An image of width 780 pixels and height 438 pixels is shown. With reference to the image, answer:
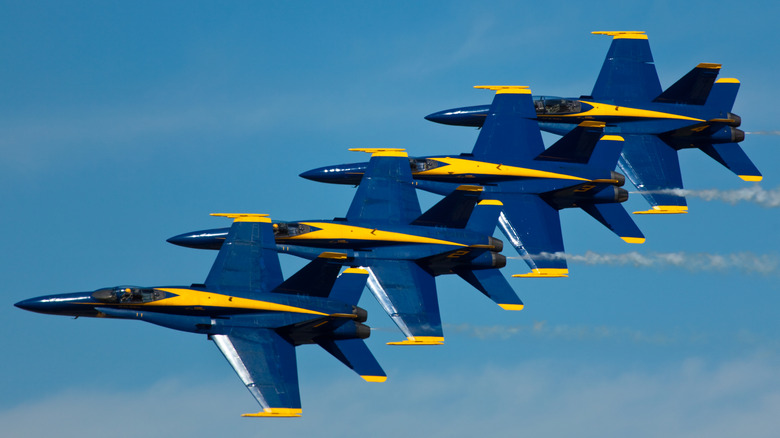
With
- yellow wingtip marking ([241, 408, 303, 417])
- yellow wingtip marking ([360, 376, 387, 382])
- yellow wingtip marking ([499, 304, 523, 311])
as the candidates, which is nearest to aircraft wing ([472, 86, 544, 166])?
yellow wingtip marking ([499, 304, 523, 311])

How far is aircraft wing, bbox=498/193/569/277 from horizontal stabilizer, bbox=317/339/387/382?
1109 cm

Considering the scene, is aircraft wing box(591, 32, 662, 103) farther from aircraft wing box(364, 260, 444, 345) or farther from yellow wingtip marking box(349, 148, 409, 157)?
aircraft wing box(364, 260, 444, 345)

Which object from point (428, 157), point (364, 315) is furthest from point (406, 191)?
point (364, 315)

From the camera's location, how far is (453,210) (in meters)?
86.0

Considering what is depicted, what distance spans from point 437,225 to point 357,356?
342 inches

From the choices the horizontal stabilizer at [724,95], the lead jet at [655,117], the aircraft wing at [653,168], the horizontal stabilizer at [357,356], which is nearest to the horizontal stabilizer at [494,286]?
the horizontal stabilizer at [357,356]

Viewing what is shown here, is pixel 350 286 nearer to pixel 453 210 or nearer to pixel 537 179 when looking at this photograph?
pixel 453 210

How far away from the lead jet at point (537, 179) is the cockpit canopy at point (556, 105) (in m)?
3.12

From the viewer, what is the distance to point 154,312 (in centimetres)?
7962

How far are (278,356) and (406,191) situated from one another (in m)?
12.4

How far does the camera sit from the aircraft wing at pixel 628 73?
94000 mm

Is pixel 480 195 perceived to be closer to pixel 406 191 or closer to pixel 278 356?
pixel 406 191

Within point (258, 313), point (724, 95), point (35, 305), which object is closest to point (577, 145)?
point (724, 95)

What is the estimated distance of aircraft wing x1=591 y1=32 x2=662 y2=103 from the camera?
308 ft
